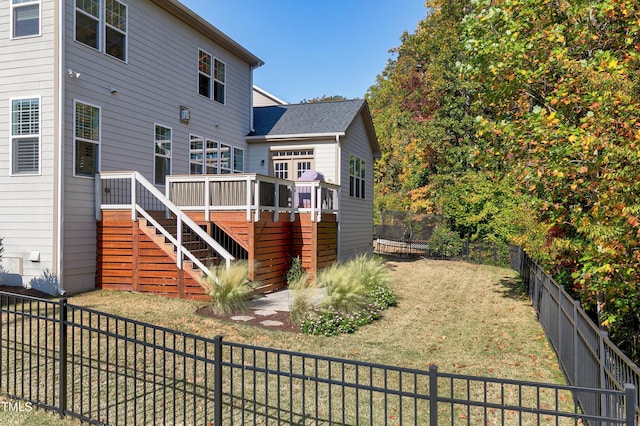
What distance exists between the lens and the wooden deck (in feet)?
33.6

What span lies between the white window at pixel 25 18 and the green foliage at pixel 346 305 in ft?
27.8

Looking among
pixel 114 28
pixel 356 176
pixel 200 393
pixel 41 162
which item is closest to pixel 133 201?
pixel 41 162

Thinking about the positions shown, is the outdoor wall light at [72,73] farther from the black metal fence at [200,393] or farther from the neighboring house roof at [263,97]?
the neighboring house roof at [263,97]

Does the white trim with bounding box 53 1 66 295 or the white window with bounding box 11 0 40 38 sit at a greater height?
the white window with bounding box 11 0 40 38

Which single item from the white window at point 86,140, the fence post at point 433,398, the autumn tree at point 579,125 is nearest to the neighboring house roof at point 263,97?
the white window at point 86,140

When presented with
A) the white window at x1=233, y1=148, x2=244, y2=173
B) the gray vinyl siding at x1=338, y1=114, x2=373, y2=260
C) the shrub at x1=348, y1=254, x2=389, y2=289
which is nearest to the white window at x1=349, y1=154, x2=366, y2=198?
the gray vinyl siding at x1=338, y1=114, x2=373, y2=260

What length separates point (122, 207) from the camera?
35.2 ft

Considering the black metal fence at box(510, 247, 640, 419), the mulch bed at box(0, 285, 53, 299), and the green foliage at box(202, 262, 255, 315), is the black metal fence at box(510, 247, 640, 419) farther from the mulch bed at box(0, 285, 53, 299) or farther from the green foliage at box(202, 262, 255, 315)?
the mulch bed at box(0, 285, 53, 299)

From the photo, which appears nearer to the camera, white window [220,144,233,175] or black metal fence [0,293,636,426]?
black metal fence [0,293,636,426]

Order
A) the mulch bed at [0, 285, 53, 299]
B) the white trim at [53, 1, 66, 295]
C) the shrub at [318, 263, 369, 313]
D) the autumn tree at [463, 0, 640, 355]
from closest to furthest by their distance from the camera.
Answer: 1. the autumn tree at [463, 0, 640, 355]
2. the shrub at [318, 263, 369, 313]
3. the mulch bed at [0, 285, 53, 299]
4. the white trim at [53, 1, 66, 295]

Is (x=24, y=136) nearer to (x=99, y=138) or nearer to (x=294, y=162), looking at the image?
(x=99, y=138)

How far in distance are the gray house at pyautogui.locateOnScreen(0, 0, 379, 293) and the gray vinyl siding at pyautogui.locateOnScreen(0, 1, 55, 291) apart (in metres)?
0.02

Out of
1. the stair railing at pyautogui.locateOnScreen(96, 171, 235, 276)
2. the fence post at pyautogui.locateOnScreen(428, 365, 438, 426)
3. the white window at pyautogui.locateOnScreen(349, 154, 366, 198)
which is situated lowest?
the fence post at pyautogui.locateOnScreen(428, 365, 438, 426)

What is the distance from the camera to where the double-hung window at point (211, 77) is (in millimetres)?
15242
